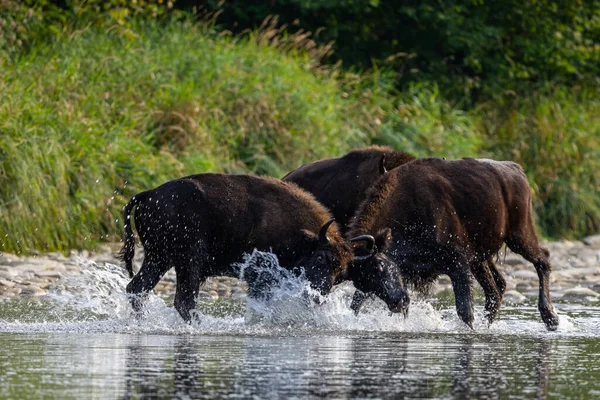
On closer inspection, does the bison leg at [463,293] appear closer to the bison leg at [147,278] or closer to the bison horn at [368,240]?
the bison horn at [368,240]

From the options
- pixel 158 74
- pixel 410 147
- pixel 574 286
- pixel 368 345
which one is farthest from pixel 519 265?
pixel 368 345

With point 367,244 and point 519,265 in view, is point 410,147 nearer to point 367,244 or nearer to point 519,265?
point 519,265

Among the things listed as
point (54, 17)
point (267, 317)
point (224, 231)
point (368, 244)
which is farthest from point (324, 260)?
point (54, 17)

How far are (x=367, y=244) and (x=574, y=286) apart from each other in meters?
5.16

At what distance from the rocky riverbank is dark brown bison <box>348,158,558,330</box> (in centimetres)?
158

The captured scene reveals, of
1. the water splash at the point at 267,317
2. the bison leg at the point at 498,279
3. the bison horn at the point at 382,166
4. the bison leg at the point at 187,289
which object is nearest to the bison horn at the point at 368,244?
the water splash at the point at 267,317

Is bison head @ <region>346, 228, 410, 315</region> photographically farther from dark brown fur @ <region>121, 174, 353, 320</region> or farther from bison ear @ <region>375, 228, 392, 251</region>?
dark brown fur @ <region>121, 174, 353, 320</region>

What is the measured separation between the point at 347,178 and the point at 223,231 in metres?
1.78

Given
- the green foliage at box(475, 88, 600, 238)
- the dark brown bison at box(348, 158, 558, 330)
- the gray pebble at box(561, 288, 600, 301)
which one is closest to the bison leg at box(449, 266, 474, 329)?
the dark brown bison at box(348, 158, 558, 330)

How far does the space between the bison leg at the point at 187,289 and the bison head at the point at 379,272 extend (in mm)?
1199

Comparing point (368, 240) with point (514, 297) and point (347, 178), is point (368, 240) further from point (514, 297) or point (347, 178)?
point (514, 297)

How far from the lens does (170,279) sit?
45.7ft

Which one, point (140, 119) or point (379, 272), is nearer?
point (379, 272)

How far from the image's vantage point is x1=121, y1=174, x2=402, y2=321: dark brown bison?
33.1 feet
